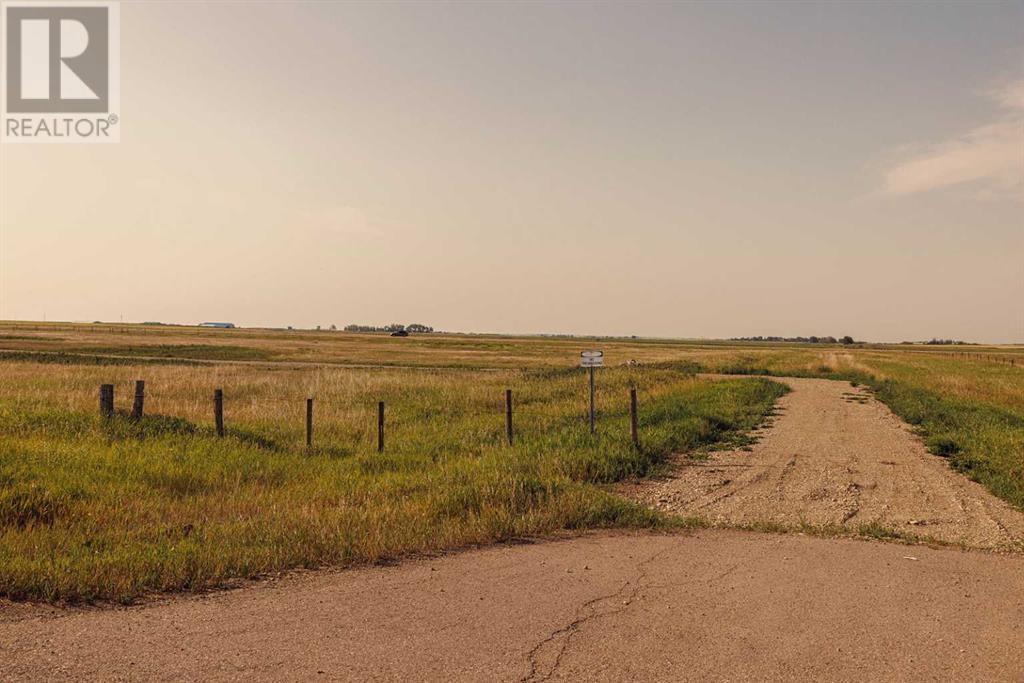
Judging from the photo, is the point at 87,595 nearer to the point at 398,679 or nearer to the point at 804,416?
the point at 398,679

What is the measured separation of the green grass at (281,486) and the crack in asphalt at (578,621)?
2.28 m

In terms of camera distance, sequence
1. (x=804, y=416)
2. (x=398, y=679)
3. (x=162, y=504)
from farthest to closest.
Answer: (x=804, y=416) < (x=162, y=504) < (x=398, y=679)

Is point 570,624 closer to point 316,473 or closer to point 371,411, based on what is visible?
point 316,473

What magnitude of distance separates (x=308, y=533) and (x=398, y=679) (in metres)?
4.03

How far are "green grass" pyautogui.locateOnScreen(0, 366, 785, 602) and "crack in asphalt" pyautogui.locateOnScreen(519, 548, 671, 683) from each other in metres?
2.28

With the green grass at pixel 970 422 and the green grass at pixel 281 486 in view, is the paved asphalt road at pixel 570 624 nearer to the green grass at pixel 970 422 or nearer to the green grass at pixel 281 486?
the green grass at pixel 281 486

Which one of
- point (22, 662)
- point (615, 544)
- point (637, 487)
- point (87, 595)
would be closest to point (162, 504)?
point (87, 595)

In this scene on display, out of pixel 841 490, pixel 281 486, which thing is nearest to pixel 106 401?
pixel 281 486

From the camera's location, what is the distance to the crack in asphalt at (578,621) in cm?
552

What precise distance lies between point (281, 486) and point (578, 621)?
27.2 feet

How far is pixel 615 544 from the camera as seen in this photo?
936cm

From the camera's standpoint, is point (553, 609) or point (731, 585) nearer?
point (553, 609)

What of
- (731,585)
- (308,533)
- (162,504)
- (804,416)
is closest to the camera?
(731,585)

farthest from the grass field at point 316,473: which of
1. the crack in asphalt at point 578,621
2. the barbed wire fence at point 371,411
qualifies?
the crack in asphalt at point 578,621
